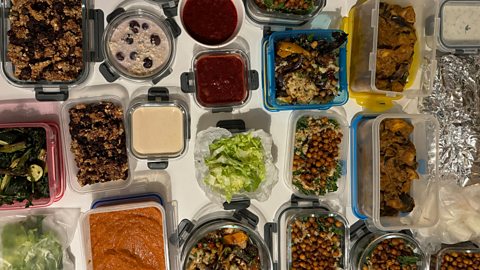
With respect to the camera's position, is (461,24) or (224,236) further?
(461,24)

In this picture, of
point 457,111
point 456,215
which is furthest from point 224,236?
point 457,111

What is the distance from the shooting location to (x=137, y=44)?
191 cm

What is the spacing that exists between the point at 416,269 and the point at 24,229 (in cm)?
170

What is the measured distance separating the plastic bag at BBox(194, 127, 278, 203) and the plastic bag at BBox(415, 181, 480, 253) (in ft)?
2.46

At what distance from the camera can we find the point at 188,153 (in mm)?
1992

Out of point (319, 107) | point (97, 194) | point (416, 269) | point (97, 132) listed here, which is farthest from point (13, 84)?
point (416, 269)

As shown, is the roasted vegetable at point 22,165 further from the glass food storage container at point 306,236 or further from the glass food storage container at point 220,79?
the glass food storage container at point 306,236

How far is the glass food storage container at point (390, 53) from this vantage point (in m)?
1.93

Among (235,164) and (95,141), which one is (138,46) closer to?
(95,141)

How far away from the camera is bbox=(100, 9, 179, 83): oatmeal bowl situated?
1.89 metres

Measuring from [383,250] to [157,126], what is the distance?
3.73 ft

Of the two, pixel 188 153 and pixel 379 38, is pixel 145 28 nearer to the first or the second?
pixel 188 153

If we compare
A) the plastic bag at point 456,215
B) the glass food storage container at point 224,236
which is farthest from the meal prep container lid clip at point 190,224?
the plastic bag at point 456,215

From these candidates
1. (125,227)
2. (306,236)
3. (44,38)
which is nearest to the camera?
(44,38)
